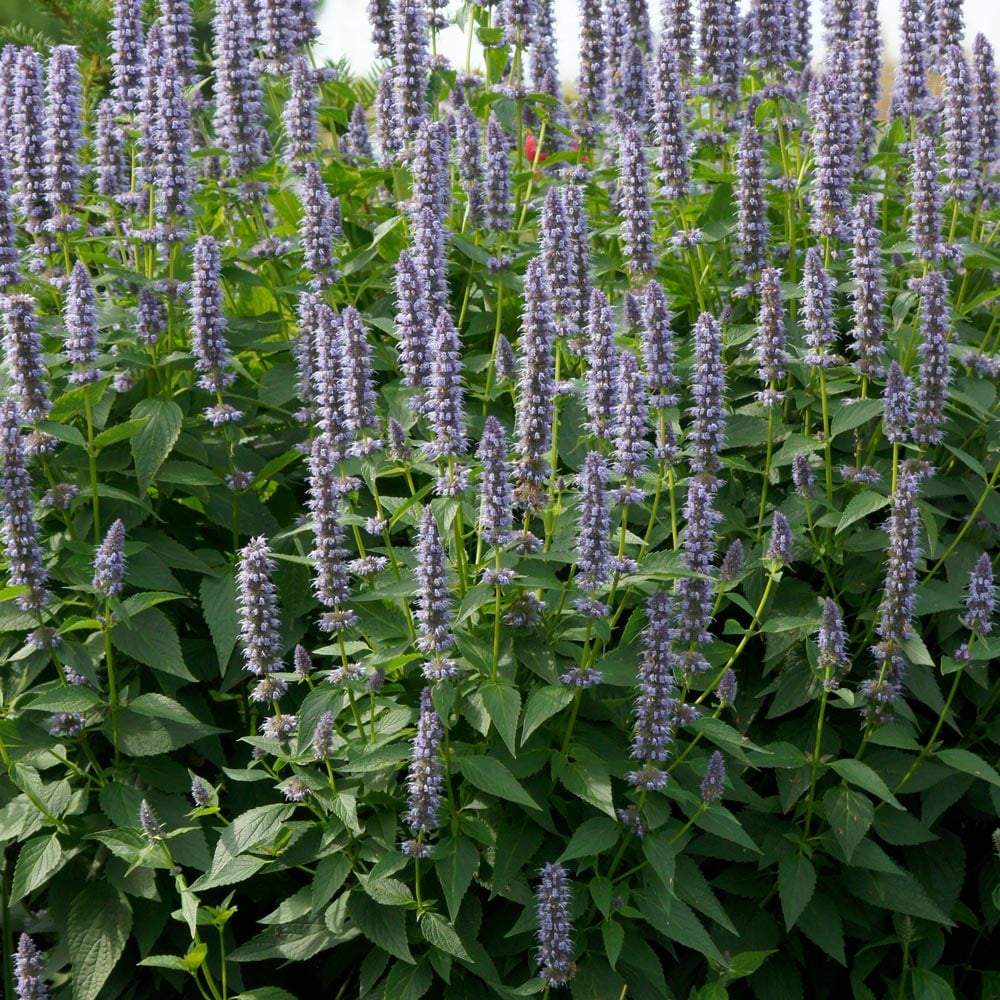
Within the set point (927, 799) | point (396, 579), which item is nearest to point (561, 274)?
point (396, 579)

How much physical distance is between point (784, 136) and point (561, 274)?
2.42 meters

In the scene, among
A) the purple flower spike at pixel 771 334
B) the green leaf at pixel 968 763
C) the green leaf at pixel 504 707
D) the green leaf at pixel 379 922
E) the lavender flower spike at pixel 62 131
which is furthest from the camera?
the lavender flower spike at pixel 62 131

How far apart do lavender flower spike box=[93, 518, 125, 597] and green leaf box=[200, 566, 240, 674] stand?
0.47 m

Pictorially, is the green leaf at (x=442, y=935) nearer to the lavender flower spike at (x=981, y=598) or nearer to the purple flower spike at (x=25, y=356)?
the lavender flower spike at (x=981, y=598)

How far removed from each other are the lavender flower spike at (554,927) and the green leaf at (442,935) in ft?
0.89

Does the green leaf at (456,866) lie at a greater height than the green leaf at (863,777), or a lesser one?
lesser

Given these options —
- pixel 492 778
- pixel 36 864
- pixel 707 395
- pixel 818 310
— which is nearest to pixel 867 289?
pixel 818 310

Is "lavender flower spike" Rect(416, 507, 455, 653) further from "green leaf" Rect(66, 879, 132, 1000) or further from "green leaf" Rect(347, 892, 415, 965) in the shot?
"green leaf" Rect(66, 879, 132, 1000)

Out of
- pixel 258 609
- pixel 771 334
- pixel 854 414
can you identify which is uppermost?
pixel 771 334

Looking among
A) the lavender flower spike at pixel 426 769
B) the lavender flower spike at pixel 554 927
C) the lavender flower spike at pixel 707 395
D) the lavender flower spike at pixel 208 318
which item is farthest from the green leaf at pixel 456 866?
the lavender flower spike at pixel 208 318

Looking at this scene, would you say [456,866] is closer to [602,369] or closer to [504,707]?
[504,707]

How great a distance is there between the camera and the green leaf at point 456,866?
183 inches

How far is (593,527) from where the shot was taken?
4.48 metres

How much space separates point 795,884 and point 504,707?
4.95 feet
